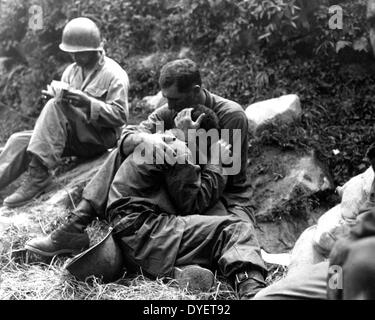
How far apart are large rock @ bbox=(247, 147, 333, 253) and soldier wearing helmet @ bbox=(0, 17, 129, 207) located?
1.42m

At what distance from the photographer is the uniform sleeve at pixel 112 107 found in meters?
5.77

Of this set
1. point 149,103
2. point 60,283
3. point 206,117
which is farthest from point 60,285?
point 149,103

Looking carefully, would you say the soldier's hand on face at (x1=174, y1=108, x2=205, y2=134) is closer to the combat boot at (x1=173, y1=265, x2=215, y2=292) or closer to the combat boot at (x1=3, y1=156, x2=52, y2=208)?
the combat boot at (x1=173, y1=265, x2=215, y2=292)

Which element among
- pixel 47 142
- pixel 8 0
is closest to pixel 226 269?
pixel 47 142

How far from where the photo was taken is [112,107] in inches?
230

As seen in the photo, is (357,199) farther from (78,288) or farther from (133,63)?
(133,63)

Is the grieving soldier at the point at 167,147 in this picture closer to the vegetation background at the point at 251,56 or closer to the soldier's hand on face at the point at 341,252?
the vegetation background at the point at 251,56

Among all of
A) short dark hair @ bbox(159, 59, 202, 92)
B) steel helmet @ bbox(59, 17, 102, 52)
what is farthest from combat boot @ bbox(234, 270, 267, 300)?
steel helmet @ bbox(59, 17, 102, 52)

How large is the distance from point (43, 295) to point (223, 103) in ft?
6.60

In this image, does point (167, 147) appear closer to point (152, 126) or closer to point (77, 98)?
point (152, 126)

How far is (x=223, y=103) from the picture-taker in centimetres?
506

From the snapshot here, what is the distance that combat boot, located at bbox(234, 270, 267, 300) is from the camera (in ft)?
13.1

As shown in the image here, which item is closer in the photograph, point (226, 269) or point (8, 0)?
point (226, 269)

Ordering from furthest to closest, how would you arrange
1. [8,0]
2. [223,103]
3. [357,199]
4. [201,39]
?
[8,0] < [201,39] < [223,103] < [357,199]
